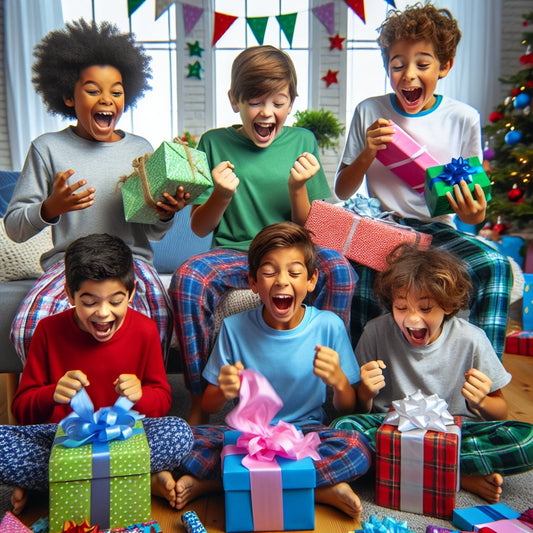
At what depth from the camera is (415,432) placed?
4.20ft

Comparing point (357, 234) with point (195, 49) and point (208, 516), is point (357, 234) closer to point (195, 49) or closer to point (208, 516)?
point (208, 516)

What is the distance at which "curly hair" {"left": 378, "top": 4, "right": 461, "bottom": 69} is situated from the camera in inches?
65.6

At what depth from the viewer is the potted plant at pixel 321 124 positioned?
16.4 ft

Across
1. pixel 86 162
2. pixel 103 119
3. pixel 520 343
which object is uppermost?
pixel 103 119

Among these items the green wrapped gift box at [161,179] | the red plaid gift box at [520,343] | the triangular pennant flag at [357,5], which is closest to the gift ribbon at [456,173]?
the green wrapped gift box at [161,179]

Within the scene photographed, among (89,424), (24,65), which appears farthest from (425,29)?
(24,65)

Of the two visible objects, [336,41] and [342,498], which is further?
[336,41]

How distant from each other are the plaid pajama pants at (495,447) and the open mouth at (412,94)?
3.13 feet

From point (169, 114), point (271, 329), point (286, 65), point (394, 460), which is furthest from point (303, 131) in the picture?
point (169, 114)

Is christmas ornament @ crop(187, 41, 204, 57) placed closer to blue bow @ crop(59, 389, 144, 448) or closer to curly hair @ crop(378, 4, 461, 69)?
curly hair @ crop(378, 4, 461, 69)

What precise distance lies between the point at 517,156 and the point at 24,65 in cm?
419

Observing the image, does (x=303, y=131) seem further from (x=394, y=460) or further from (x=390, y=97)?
(x=394, y=460)

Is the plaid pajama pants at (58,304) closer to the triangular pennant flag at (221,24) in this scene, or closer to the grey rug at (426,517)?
the grey rug at (426,517)

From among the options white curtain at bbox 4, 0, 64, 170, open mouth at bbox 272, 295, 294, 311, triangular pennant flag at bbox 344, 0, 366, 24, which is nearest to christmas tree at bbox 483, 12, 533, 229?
triangular pennant flag at bbox 344, 0, 366, 24
